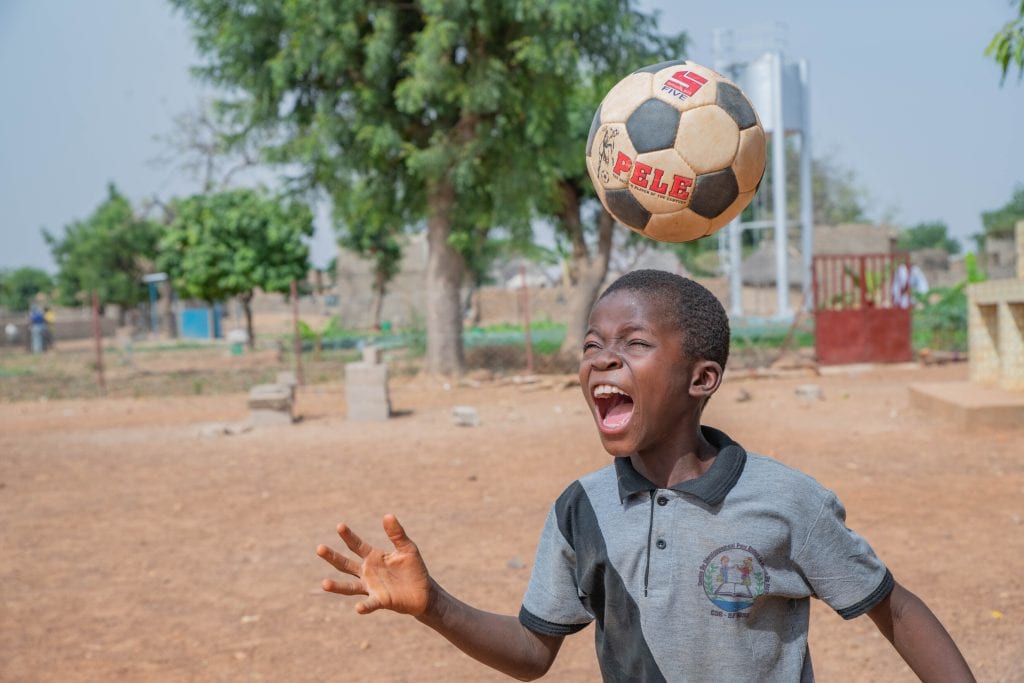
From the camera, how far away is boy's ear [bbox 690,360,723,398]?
1.87 meters

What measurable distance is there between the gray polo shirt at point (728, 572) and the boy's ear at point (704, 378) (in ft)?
0.38

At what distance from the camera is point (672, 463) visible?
1.88 m

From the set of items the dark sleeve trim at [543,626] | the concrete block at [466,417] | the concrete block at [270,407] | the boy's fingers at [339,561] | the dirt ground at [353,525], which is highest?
the boy's fingers at [339,561]

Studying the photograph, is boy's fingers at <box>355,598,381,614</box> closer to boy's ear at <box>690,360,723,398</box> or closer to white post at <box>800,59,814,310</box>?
boy's ear at <box>690,360,723,398</box>

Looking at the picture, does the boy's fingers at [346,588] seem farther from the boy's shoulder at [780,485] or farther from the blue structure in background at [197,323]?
the blue structure in background at [197,323]

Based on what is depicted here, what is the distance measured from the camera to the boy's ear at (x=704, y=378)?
187 centimetres

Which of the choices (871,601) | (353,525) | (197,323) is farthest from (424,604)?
(197,323)

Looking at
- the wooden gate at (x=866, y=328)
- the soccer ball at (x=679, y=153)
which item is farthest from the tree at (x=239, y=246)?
the soccer ball at (x=679, y=153)

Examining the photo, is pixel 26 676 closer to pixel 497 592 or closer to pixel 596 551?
pixel 497 592

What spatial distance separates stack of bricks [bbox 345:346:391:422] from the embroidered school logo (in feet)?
31.9

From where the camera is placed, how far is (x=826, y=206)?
57.5m

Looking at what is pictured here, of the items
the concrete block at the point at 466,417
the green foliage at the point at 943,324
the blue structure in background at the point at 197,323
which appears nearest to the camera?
the concrete block at the point at 466,417

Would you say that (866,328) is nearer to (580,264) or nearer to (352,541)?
(580,264)

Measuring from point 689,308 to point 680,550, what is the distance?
1.49 feet
